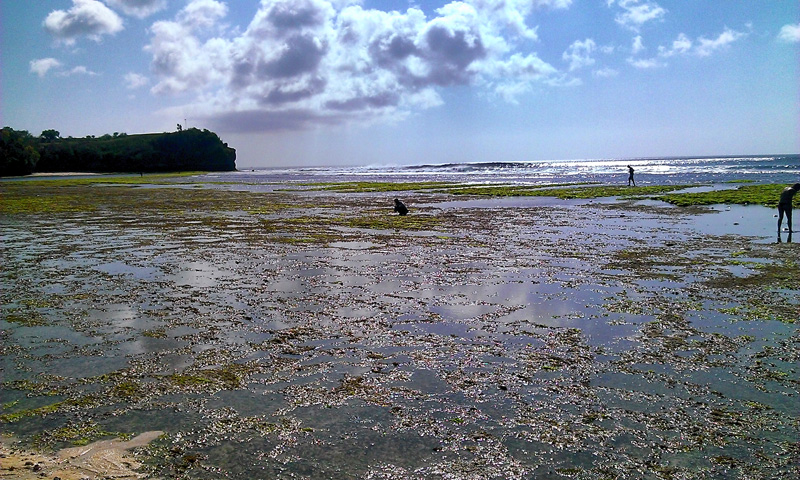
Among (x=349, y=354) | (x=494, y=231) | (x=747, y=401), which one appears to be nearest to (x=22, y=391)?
(x=349, y=354)

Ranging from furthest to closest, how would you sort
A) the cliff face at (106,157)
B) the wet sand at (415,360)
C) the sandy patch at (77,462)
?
the cliff face at (106,157)
the wet sand at (415,360)
the sandy patch at (77,462)

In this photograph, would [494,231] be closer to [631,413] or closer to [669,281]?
[669,281]

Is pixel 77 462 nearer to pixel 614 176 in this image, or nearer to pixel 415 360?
pixel 415 360

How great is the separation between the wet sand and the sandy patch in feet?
0.65

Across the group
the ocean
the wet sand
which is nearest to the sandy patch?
the wet sand

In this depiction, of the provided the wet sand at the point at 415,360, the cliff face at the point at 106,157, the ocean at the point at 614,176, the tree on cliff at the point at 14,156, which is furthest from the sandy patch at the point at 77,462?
the cliff face at the point at 106,157

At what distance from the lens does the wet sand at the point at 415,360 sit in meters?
6.00

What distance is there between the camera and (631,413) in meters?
6.81

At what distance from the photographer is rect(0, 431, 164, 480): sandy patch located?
217 inches

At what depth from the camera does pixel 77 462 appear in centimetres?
575

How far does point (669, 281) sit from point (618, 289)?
179 centimetres

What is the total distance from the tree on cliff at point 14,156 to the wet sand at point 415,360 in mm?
126188

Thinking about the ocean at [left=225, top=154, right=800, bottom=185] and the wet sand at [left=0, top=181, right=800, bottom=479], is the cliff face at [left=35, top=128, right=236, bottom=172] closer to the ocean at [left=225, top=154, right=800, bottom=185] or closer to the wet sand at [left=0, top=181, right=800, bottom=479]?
the ocean at [left=225, top=154, right=800, bottom=185]

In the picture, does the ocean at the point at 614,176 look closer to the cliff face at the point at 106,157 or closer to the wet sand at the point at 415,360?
the wet sand at the point at 415,360
